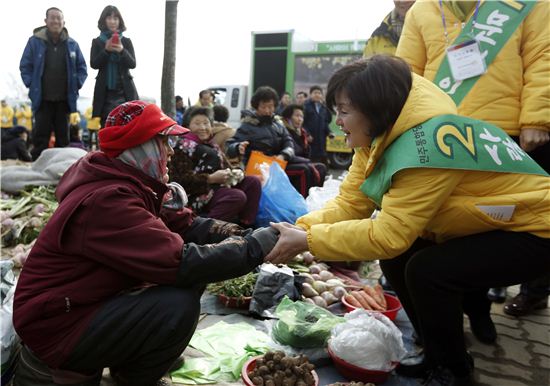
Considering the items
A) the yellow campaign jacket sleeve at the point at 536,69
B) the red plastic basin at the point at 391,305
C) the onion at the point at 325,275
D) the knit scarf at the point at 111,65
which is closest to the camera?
the yellow campaign jacket sleeve at the point at 536,69

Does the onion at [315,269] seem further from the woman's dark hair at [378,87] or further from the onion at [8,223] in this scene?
the onion at [8,223]

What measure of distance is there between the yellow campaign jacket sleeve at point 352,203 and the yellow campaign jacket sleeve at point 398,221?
38cm

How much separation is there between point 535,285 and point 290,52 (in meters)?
11.4

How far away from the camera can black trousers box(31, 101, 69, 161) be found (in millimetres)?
Answer: 5941

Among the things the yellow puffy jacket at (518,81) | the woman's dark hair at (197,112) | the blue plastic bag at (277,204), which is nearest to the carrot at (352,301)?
the yellow puffy jacket at (518,81)

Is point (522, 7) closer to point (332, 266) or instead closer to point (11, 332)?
point (332, 266)

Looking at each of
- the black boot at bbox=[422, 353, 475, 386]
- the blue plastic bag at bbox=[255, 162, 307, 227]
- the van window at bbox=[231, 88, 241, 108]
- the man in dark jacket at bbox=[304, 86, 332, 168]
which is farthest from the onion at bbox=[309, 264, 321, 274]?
the van window at bbox=[231, 88, 241, 108]

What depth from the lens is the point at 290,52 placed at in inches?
531

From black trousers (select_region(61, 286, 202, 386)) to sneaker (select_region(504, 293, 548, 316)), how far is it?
7.78ft

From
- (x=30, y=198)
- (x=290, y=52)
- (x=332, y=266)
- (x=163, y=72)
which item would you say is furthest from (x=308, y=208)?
(x=290, y=52)

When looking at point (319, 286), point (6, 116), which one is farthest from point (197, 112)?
point (6, 116)

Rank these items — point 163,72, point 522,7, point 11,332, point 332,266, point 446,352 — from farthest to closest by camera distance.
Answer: point 163,72 < point 332,266 < point 522,7 < point 446,352 < point 11,332

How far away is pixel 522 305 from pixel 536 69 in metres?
1.67

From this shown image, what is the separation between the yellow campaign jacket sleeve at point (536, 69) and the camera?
2.31 metres
